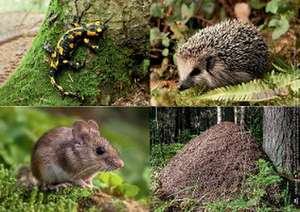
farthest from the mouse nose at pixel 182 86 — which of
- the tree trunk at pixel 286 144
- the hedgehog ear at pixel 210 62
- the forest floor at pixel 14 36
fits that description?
the forest floor at pixel 14 36

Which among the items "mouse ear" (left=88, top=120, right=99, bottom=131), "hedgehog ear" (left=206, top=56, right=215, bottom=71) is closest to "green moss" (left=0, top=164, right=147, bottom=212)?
"mouse ear" (left=88, top=120, right=99, bottom=131)

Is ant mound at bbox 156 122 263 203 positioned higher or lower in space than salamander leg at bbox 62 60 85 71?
lower

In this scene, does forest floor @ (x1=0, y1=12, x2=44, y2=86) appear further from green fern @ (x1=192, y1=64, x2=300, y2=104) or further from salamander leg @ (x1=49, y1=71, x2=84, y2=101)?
green fern @ (x1=192, y1=64, x2=300, y2=104)

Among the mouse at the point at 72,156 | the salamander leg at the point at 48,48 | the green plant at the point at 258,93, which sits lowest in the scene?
the mouse at the point at 72,156

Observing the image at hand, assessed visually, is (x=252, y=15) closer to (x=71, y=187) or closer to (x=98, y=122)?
(x=98, y=122)

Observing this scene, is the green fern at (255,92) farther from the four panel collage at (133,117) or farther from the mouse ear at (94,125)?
the mouse ear at (94,125)

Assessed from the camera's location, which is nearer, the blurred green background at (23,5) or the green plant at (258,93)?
the green plant at (258,93)

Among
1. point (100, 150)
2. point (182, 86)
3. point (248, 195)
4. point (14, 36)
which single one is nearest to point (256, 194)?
point (248, 195)
